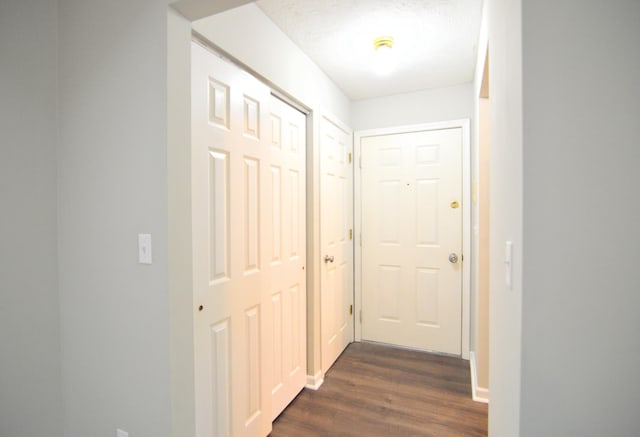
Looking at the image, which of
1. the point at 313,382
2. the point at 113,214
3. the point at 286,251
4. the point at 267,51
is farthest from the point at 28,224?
the point at 313,382

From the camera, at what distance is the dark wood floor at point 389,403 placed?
1.85 meters

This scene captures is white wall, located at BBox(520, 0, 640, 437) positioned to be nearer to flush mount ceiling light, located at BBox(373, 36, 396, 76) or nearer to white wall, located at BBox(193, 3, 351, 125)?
white wall, located at BBox(193, 3, 351, 125)

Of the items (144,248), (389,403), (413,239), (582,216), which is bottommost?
(389,403)

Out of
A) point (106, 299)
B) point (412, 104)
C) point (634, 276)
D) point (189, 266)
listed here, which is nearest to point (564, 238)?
point (634, 276)

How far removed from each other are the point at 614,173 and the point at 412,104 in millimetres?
2545

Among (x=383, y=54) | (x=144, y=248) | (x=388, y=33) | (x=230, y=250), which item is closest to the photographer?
(x=144, y=248)

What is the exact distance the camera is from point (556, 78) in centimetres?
61

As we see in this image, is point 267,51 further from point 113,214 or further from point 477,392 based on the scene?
point 477,392

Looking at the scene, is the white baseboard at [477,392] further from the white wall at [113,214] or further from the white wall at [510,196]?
the white wall at [113,214]

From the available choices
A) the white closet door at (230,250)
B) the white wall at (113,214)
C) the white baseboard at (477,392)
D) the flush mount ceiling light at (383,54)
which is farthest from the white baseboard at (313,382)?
the flush mount ceiling light at (383,54)

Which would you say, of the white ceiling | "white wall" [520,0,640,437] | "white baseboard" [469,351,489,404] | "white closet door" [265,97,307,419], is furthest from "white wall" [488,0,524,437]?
"white baseboard" [469,351,489,404]

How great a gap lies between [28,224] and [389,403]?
2.26 metres

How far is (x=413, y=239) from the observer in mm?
2941

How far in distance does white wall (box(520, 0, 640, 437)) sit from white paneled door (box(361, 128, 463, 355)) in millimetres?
2297
